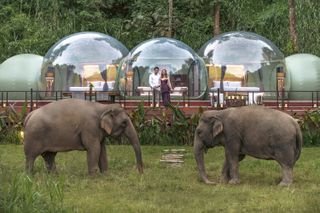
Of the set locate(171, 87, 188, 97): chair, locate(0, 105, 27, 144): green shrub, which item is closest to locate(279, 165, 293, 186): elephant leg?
locate(0, 105, 27, 144): green shrub

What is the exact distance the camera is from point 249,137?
1223 cm

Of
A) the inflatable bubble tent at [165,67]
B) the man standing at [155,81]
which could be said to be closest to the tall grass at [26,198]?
the man standing at [155,81]

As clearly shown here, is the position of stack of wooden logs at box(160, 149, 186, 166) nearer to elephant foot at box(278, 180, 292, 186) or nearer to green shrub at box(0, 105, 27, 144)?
elephant foot at box(278, 180, 292, 186)

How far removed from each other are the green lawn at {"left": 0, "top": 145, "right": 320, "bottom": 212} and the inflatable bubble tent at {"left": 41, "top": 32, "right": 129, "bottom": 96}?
771cm

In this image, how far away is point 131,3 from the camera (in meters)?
39.7

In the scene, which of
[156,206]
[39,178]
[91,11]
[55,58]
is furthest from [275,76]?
[91,11]

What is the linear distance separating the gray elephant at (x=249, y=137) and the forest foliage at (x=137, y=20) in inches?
817

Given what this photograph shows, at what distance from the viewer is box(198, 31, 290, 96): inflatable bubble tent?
2291 cm

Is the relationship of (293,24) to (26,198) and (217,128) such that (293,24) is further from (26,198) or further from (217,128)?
(26,198)

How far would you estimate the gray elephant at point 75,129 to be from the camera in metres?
12.8

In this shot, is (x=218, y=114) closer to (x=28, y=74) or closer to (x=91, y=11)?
(x=28, y=74)

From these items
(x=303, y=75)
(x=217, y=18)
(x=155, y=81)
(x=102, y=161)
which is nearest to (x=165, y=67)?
(x=155, y=81)

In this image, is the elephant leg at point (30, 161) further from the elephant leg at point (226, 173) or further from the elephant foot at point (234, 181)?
the elephant foot at point (234, 181)

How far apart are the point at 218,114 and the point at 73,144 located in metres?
2.50
